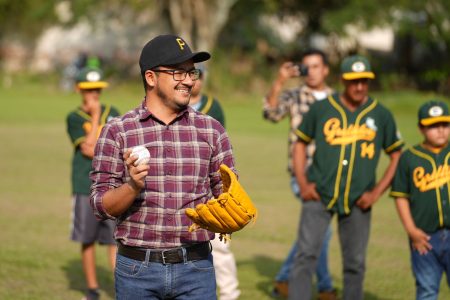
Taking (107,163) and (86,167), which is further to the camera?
(86,167)

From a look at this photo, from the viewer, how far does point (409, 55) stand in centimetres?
4503

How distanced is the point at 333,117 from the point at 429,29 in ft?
107

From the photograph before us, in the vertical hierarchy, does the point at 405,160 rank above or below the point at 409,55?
below

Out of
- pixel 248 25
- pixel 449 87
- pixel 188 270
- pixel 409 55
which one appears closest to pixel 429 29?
pixel 449 87

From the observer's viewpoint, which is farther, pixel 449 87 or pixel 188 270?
pixel 449 87

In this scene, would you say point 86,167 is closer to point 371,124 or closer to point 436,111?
point 371,124

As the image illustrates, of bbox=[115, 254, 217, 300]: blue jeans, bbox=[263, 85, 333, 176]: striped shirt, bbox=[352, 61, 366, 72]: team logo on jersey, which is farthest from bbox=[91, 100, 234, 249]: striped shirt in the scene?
bbox=[263, 85, 333, 176]: striped shirt

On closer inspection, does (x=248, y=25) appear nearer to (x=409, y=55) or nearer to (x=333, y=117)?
(x=409, y=55)

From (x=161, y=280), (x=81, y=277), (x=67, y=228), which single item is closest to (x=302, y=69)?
(x=81, y=277)

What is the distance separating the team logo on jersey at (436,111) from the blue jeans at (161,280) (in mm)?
2960

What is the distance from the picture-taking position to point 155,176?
4.98 metres

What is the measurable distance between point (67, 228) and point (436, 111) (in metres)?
6.64

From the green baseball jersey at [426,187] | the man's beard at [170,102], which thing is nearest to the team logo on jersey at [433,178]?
the green baseball jersey at [426,187]

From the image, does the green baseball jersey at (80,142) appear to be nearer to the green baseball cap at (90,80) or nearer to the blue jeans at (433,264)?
the green baseball cap at (90,80)
